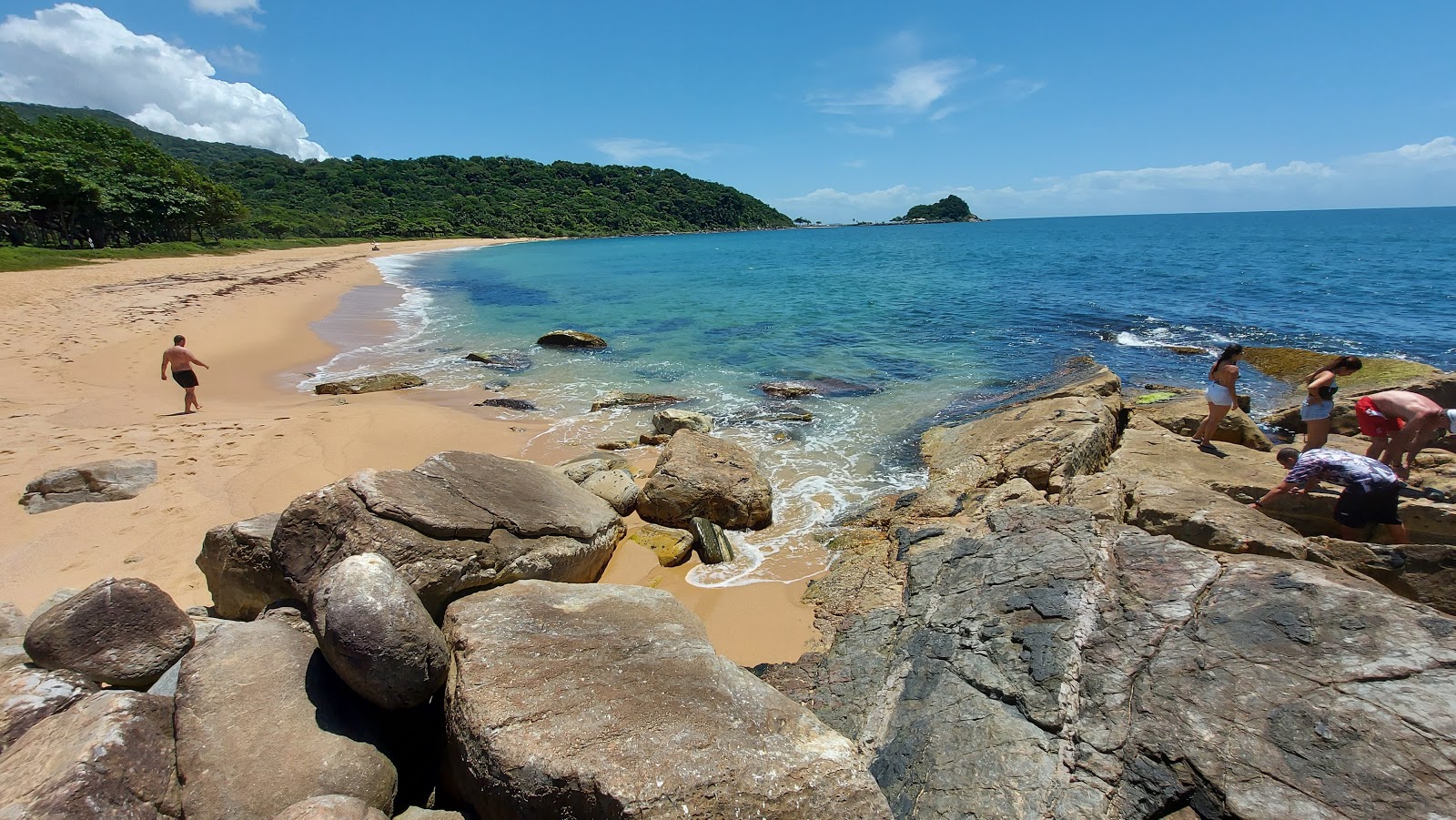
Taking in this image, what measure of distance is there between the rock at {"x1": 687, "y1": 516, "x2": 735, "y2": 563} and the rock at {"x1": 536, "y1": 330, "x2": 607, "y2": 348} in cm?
1375

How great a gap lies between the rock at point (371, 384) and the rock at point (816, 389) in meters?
8.30

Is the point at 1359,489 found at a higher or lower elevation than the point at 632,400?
higher

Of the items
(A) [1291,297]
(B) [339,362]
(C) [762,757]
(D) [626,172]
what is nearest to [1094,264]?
(A) [1291,297]

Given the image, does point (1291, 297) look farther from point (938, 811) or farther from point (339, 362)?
point (339, 362)

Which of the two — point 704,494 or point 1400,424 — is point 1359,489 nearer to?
point 1400,424

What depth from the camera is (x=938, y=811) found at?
320cm

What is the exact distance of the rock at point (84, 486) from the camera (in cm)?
693

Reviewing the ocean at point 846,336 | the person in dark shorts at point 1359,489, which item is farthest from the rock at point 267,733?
the person in dark shorts at point 1359,489

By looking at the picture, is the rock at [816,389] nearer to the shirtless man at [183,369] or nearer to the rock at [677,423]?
the rock at [677,423]

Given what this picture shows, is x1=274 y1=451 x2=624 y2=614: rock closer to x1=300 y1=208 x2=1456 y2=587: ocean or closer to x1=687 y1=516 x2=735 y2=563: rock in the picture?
x1=687 y1=516 x2=735 y2=563: rock

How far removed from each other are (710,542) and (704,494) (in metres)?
0.74

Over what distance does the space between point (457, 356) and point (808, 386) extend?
35.1ft

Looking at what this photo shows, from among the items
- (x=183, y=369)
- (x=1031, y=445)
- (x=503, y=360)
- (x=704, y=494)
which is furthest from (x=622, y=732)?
(x=503, y=360)

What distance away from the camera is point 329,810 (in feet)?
8.66
